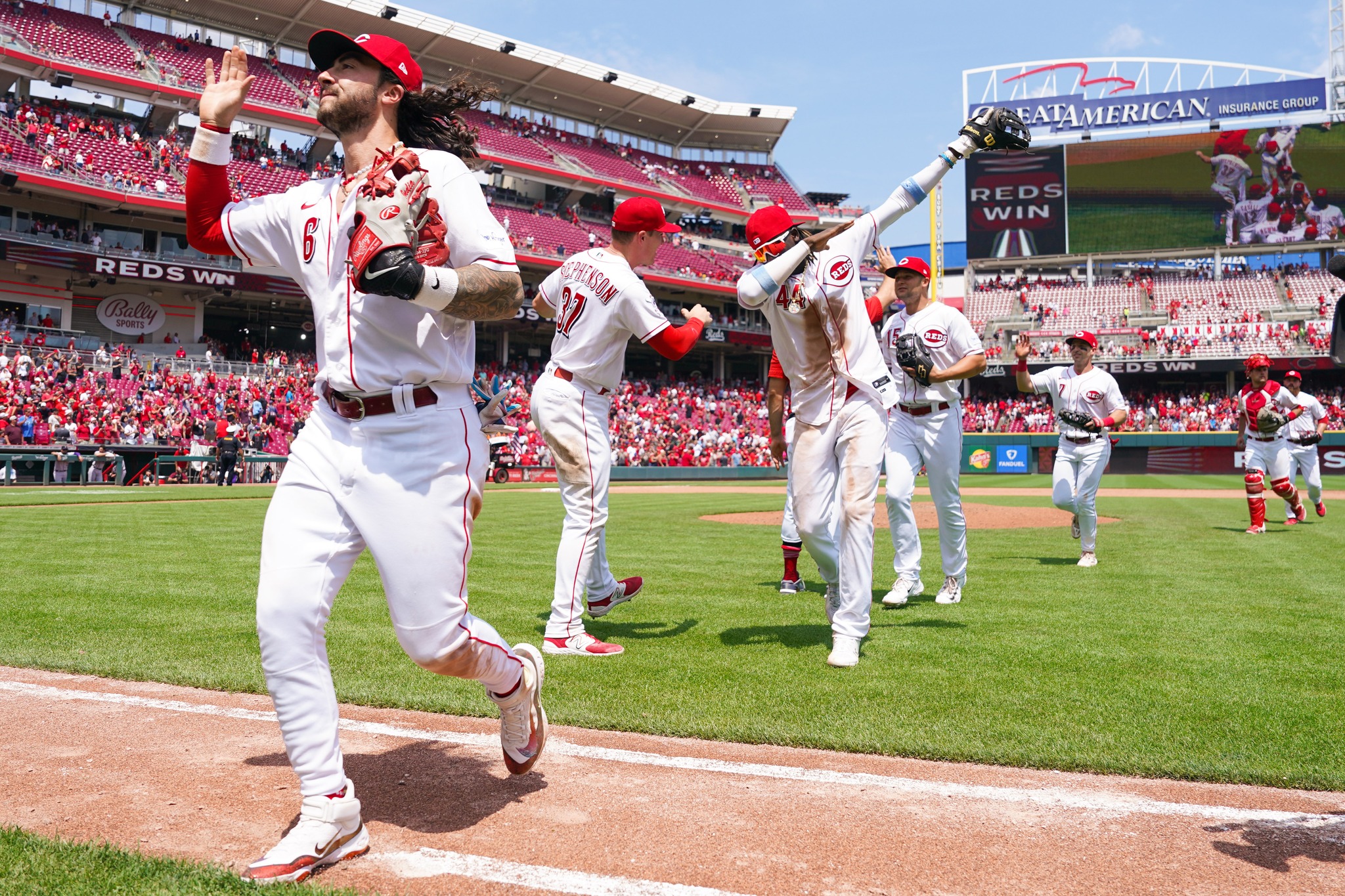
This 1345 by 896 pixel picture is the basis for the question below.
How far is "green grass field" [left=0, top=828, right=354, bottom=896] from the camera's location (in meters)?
2.34

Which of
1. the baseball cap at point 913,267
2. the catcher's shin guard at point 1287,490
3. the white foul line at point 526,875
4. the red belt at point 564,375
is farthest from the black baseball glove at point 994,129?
the catcher's shin guard at point 1287,490

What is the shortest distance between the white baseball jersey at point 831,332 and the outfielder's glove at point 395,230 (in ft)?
8.38

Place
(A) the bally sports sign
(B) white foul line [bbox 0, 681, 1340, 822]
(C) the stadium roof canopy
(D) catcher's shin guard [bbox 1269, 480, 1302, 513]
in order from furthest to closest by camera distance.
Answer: (C) the stadium roof canopy
(A) the bally sports sign
(D) catcher's shin guard [bbox 1269, 480, 1302, 513]
(B) white foul line [bbox 0, 681, 1340, 822]

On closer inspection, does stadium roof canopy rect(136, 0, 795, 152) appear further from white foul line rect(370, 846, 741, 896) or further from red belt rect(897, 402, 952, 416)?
white foul line rect(370, 846, 741, 896)

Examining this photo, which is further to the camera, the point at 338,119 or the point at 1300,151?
the point at 1300,151

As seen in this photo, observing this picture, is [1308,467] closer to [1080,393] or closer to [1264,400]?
[1264,400]

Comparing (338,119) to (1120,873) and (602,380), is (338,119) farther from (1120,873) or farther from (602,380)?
(1120,873)

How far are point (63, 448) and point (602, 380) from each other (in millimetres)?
22906

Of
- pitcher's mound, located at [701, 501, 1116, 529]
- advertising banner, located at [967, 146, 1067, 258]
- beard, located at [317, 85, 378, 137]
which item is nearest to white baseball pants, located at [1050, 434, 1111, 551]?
pitcher's mound, located at [701, 501, 1116, 529]

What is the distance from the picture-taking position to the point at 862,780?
10.7 feet

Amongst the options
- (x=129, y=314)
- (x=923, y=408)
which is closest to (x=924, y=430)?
(x=923, y=408)

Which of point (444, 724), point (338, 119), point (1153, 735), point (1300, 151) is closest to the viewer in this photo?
point (338, 119)

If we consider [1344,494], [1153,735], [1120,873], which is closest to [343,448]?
[1120,873]

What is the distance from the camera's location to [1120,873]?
2.53 m
